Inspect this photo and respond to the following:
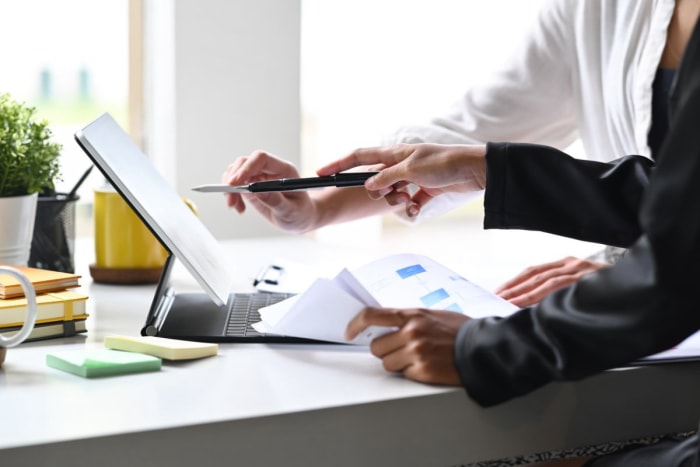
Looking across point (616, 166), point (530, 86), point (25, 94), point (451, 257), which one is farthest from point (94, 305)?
point (451, 257)

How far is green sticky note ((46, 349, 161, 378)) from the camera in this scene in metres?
0.85

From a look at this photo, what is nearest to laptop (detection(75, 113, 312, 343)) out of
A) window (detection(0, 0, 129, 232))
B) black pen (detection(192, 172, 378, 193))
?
black pen (detection(192, 172, 378, 193))

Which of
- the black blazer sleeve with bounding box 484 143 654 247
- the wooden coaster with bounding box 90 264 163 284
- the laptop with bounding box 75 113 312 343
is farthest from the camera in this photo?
the wooden coaster with bounding box 90 264 163 284

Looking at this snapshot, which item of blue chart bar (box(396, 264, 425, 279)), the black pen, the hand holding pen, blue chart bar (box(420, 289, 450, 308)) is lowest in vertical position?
blue chart bar (box(420, 289, 450, 308))

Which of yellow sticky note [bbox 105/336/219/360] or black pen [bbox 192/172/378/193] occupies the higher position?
black pen [bbox 192/172/378/193]

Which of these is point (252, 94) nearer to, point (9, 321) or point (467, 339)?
point (9, 321)

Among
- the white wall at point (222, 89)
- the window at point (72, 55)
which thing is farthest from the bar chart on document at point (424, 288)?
the window at point (72, 55)

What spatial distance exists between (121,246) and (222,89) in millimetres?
785

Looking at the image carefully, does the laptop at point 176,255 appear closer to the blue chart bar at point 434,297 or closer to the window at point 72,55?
the blue chart bar at point 434,297

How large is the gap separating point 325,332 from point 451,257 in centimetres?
219

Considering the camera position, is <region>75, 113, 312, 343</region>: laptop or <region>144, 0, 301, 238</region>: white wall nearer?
<region>75, 113, 312, 343</region>: laptop

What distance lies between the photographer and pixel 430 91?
286 centimetres

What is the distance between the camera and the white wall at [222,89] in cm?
207

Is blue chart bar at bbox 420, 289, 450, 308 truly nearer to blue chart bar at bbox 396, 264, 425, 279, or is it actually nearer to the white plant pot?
blue chart bar at bbox 396, 264, 425, 279
